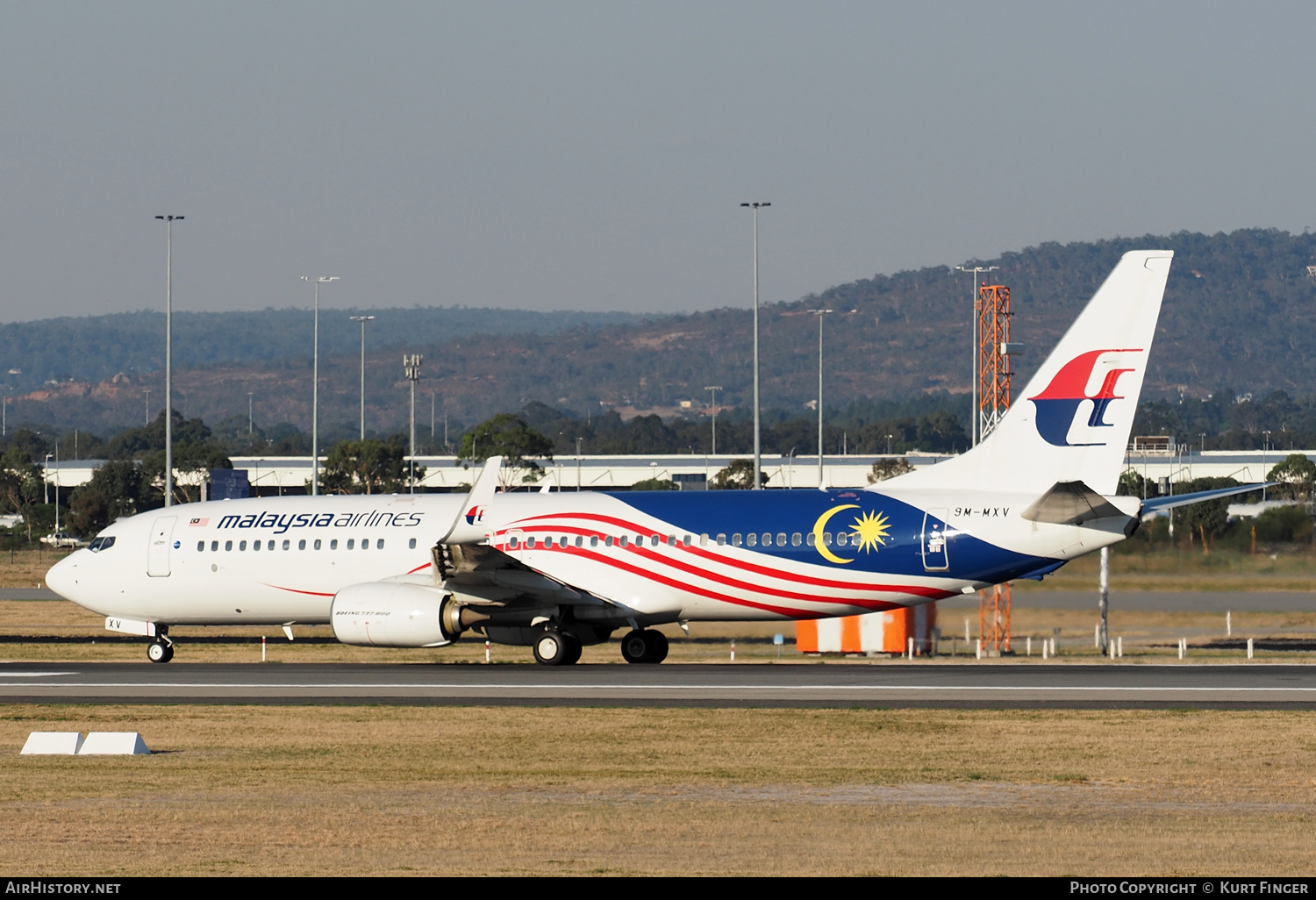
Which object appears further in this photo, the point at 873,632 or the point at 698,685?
the point at 873,632

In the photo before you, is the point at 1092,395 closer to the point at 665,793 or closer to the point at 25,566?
the point at 665,793

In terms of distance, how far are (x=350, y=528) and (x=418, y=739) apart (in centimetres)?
1442

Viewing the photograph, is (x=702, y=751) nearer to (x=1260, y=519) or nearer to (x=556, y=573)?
(x=556, y=573)

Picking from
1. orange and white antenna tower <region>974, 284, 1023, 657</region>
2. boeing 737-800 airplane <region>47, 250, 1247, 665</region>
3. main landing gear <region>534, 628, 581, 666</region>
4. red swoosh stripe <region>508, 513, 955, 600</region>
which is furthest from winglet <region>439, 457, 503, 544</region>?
orange and white antenna tower <region>974, 284, 1023, 657</region>

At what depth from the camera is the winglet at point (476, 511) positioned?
3234 cm

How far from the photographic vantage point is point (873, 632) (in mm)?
37281

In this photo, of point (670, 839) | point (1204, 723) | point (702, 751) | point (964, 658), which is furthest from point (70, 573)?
point (670, 839)

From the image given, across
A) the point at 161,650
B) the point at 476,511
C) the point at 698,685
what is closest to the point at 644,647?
the point at 476,511

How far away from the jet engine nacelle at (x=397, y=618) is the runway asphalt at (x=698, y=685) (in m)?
0.61

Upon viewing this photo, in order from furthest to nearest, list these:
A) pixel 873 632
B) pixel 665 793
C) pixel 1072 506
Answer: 1. pixel 873 632
2. pixel 1072 506
3. pixel 665 793

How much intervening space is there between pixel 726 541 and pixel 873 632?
5.91 meters

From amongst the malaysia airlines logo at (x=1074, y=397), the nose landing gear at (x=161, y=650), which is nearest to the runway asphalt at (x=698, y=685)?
the nose landing gear at (x=161, y=650)

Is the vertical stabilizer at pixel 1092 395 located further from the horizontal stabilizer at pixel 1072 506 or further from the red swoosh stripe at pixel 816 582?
the red swoosh stripe at pixel 816 582

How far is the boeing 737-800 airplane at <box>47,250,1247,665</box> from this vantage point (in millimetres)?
31641
